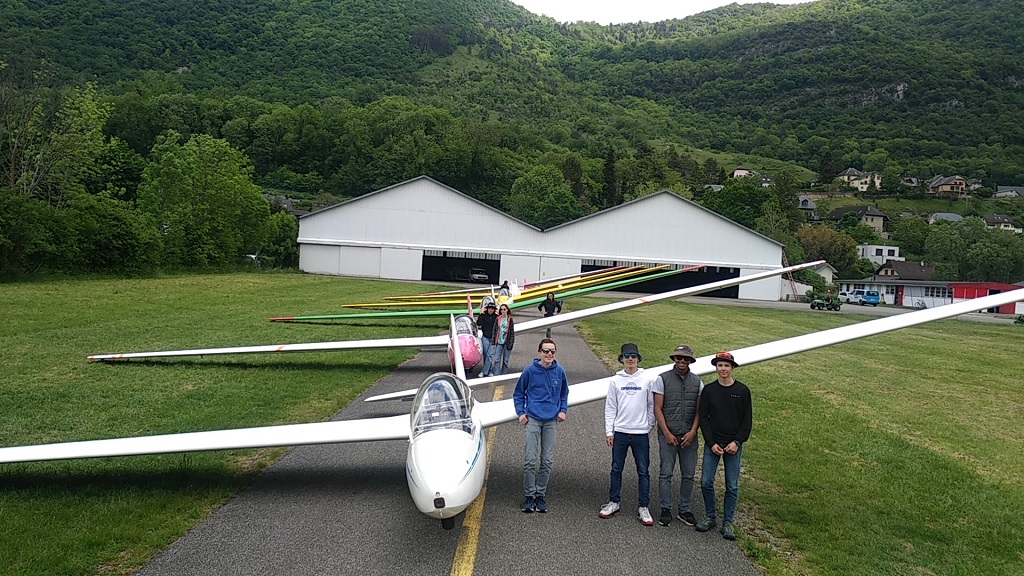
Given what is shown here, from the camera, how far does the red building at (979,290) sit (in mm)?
59188

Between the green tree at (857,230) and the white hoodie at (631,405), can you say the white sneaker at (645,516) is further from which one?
the green tree at (857,230)

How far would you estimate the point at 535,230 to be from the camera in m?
53.8

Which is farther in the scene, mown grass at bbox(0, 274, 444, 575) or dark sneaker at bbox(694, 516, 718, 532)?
dark sneaker at bbox(694, 516, 718, 532)

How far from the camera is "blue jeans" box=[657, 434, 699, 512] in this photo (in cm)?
677

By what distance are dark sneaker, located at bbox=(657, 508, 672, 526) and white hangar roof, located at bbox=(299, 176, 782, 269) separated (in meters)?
46.2

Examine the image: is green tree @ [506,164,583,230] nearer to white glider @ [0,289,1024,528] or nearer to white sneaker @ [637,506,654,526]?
white glider @ [0,289,1024,528]

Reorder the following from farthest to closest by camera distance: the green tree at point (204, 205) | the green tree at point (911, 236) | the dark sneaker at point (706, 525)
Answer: the green tree at point (911, 236), the green tree at point (204, 205), the dark sneaker at point (706, 525)

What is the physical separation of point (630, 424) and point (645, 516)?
929 millimetres

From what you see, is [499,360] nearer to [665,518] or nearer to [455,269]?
[665,518]

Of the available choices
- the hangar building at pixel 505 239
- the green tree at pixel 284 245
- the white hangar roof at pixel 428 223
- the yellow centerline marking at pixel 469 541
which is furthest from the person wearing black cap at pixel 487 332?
the green tree at pixel 284 245

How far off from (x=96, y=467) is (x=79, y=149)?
135 ft

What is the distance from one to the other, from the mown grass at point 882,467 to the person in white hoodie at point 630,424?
120cm

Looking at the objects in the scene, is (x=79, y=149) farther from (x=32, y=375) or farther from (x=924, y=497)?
(x=924, y=497)

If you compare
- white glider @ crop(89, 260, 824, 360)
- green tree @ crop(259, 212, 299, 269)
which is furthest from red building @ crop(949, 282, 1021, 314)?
green tree @ crop(259, 212, 299, 269)
